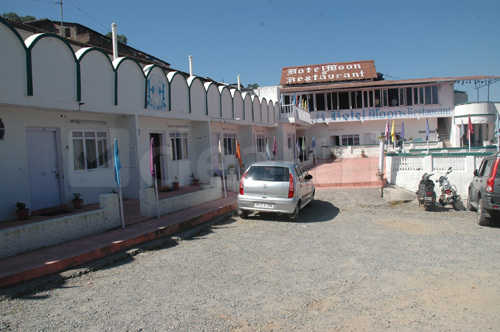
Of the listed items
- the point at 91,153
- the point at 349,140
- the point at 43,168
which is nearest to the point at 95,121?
the point at 91,153

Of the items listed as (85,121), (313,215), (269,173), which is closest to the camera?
(269,173)

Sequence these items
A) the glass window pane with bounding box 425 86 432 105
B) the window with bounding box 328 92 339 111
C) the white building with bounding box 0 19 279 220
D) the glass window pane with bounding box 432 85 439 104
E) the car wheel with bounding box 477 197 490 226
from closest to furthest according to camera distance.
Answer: the white building with bounding box 0 19 279 220 → the car wheel with bounding box 477 197 490 226 → the glass window pane with bounding box 432 85 439 104 → the glass window pane with bounding box 425 86 432 105 → the window with bounding box 328 92 339 111

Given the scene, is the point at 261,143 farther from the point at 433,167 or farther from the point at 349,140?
the point at 349,140

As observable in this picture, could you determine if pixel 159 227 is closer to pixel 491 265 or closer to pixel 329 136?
pixel 491 265

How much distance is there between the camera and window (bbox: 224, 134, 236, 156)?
60.1 ft

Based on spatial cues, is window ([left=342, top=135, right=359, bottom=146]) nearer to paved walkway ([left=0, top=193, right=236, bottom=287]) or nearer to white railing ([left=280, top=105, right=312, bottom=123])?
white railing ([left=280, top=105, right=312, bottom=123])

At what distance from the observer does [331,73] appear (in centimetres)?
3788

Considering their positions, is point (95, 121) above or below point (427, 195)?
above

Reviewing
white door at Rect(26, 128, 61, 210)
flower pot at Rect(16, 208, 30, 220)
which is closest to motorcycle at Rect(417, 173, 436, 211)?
white door at Rect(26, 128, 61, 210)

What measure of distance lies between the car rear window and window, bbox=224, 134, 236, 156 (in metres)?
8.30

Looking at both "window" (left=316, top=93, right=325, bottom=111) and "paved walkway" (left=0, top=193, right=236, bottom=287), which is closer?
"paved walkway" (left=0, top=193, right=236, bottom=287)

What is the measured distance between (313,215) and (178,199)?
13.4 ft

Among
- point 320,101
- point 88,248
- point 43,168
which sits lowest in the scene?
point 88,248

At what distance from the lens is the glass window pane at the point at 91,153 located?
10499mm
